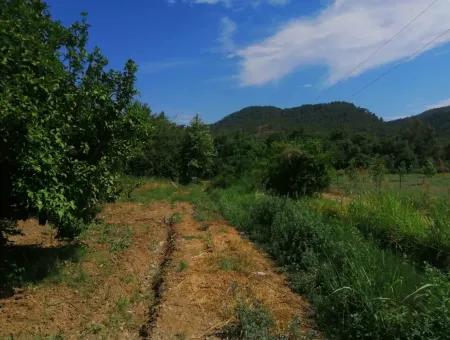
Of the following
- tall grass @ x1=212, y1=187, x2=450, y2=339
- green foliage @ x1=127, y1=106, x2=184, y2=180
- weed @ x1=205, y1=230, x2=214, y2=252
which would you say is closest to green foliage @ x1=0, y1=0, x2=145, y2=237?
weed @ x1=205, y1=230, x2=214, y2=252

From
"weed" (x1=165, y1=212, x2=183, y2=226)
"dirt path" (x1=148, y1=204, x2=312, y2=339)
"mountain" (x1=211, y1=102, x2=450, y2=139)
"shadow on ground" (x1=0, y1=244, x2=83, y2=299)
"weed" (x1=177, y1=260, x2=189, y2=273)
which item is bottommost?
"dirt path" (x1=148, y1=204, x2=312, y2=339)

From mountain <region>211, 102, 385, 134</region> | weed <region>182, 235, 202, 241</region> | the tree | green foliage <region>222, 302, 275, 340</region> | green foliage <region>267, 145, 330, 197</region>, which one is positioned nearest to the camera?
green foliage <region>222, 302, 275, 340</region>

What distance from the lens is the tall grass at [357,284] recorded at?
4375 mm

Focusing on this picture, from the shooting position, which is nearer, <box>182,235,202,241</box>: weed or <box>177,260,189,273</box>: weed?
<box>177,260,189,273</box>: weed

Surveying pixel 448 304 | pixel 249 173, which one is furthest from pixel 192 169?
pixel 448 304

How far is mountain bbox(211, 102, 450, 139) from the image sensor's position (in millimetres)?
90375

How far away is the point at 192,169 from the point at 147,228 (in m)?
24.3

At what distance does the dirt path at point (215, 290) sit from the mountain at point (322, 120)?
73.5 m

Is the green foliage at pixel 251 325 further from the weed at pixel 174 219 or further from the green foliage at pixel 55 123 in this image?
the weed at pixel 174 219

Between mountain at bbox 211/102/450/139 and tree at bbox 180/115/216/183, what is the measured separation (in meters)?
45.0

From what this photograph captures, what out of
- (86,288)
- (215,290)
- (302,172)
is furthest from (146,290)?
(302,172)

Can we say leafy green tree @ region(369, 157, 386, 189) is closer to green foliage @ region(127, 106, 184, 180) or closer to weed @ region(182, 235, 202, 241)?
weed @ region(182, 235, 202, 241)

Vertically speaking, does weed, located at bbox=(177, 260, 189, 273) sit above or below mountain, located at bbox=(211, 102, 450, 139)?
below

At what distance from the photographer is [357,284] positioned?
17.6 ft
